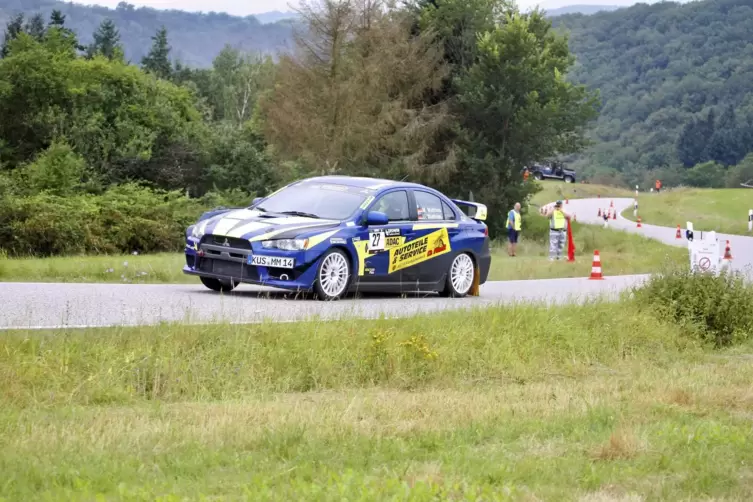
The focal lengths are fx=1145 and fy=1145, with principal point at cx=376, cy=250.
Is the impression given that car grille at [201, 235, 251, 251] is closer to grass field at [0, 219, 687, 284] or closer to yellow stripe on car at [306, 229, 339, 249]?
yellow stripe on car at [306, 229, 339, 249]

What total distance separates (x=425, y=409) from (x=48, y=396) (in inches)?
111

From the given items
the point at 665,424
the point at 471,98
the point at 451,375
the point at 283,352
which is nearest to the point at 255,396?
the point at 283,352

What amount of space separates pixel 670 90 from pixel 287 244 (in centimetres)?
13586

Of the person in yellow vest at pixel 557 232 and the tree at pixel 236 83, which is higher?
the tree at pixel 236 83

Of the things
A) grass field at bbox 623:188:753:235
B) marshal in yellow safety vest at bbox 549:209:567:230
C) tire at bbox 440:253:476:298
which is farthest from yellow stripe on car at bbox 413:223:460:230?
grass field at bbox 623:188:753:235

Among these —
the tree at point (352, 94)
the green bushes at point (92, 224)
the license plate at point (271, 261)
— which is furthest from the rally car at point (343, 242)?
the tree at point (352, 94)

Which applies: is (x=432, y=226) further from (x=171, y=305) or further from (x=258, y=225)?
(x=171, y=305)

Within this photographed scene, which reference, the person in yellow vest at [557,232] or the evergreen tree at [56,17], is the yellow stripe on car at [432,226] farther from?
the evergreen tree at [56,17]

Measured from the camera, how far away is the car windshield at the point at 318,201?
1532 centimetres

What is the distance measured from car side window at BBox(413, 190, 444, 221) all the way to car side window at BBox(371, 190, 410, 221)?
248 mm

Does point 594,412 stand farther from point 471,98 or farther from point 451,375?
point 471,98

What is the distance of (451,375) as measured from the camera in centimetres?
1120

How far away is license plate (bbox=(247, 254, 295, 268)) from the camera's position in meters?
14.1

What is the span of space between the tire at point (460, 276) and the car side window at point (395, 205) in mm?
1263
